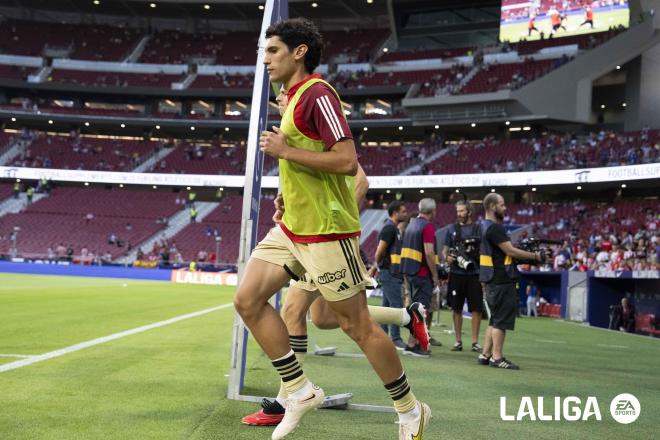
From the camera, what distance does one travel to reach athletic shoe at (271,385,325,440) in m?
3.81

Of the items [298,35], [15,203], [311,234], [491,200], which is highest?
[15,203]

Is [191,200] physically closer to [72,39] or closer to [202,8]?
[202,8]

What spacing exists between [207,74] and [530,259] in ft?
179

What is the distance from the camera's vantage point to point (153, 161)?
54.6m

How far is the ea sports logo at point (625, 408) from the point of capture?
5238mm

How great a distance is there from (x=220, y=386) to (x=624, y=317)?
1555cm

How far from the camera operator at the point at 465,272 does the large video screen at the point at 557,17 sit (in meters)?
38.9

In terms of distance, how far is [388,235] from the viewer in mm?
9953

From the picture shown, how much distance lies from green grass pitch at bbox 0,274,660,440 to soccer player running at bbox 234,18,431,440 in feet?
1.32

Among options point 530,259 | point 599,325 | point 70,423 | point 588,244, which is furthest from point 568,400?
point 588,244

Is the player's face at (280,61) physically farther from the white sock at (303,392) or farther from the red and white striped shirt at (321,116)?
the white sock at (303,392)

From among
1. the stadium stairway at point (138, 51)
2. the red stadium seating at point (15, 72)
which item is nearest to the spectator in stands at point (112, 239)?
the red stadium seating at point (15, 72)

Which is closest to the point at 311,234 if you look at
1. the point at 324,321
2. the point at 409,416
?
the point at 409,416

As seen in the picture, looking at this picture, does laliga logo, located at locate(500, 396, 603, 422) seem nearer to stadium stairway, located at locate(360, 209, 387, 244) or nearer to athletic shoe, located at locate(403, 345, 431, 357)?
athletic shoe, located at locate(403, 345, 431, 357)
